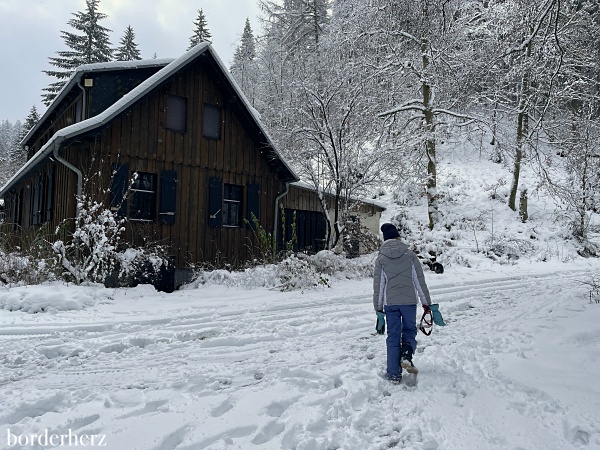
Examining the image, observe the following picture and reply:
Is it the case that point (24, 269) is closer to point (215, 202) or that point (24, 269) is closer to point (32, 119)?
point (215, 202)

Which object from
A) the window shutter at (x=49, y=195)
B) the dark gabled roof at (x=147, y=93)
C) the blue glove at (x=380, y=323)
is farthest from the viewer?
the window shutter at (x=49, y=195)

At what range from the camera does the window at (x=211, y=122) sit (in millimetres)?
13297

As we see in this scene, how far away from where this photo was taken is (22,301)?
23.9 ft

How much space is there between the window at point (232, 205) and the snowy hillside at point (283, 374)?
4.59 meters

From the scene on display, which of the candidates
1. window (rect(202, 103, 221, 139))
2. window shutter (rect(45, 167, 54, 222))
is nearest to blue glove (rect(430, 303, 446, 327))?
window (rect(202, 103, 221, 139))

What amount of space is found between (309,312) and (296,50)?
23062 millimetres

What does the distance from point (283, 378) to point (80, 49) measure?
32.1 m

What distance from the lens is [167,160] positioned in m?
12.3

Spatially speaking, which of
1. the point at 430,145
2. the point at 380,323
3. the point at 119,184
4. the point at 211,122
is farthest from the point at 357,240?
the point at 380,323

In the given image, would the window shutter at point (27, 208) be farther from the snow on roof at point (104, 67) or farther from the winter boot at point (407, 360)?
the winter boot at point (407, 360)

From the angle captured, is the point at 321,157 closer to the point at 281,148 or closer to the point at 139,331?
the point at 281,148

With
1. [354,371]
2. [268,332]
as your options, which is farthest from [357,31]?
[354,371]

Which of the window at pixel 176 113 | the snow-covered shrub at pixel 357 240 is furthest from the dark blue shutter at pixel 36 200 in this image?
the snow-covered shrub at pixel 357 240

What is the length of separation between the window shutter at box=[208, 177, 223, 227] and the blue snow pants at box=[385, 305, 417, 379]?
913 centimetres
